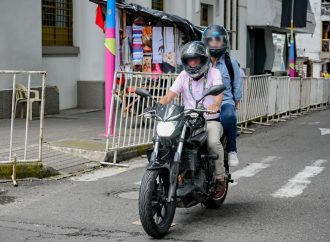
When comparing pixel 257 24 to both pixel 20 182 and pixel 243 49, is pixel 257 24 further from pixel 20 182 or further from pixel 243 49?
pixel 20 182

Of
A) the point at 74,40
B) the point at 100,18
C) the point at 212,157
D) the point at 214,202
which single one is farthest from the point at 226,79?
the point at 74,40

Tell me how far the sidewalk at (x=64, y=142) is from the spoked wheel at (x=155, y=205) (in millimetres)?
3494

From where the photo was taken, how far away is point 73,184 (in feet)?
27.4

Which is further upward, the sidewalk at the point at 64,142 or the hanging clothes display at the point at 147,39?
the hanging clothes display at the point at 147,39

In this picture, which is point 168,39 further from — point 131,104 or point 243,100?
point 131,104

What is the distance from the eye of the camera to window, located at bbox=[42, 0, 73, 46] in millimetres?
17078

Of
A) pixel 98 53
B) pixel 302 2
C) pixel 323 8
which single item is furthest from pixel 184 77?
pixel 323 8

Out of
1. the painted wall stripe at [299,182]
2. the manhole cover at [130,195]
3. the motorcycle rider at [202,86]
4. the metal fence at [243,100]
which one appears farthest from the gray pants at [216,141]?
the painted wall stripe at [299,182]

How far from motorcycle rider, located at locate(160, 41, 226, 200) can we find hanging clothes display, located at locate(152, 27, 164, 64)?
7804 millimetres

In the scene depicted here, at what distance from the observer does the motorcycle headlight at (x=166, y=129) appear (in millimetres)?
5773

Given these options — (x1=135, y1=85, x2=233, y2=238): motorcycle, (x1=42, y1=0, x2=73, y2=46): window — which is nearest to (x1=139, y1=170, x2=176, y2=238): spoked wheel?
(x1=135, y1=85, x2=233, y2=238): motorcycle

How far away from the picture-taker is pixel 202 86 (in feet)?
21.4

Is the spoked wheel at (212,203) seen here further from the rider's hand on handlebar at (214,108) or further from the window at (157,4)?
the window at (157,4)

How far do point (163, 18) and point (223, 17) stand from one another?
14360 mm
